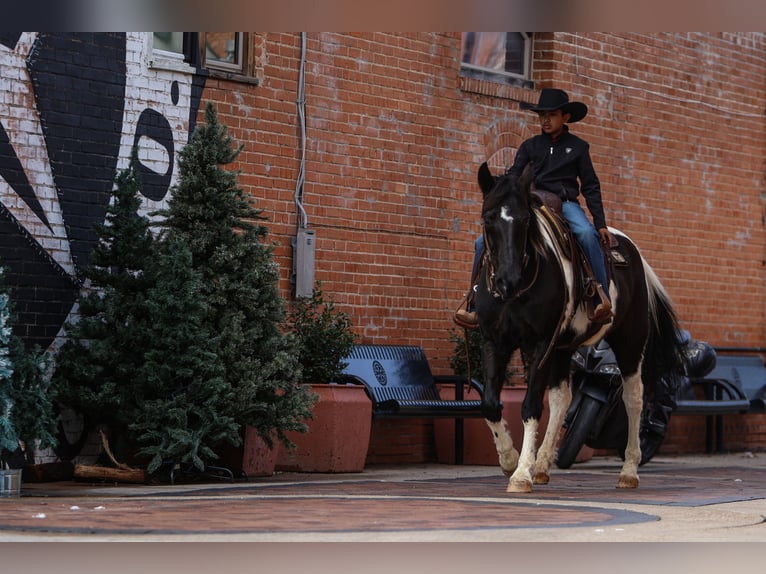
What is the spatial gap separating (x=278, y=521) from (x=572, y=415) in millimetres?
5660

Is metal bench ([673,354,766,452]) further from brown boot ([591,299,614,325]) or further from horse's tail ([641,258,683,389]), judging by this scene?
brown boot ([591,299,614,325])

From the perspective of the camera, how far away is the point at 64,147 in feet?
35.3

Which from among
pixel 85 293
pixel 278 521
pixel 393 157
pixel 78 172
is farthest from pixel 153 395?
pixel 393 157

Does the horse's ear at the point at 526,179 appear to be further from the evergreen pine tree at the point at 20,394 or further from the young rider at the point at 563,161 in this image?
the evergreen pine tree at the point at 20,394

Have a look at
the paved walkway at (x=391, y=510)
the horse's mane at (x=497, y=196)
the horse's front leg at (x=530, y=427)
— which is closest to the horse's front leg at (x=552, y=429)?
the paved walkway at (x=391, y=510)

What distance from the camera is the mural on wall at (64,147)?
10.4m

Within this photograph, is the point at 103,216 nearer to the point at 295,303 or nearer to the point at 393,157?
the point at 295,303

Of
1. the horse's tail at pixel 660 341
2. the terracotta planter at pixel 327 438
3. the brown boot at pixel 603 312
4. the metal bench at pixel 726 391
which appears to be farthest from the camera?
the metal bench at pixel 726 391

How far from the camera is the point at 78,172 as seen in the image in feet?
35.6

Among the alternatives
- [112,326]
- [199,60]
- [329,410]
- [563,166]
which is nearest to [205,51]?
[199,60]

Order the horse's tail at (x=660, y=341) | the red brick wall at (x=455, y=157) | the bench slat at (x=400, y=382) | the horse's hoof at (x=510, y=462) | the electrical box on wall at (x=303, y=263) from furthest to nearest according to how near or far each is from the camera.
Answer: the red brick wall at (x=455, y=157), the electrical box on wall at (x=303, y=263), the bench slat at (x=400, y=382), the horse's tail at (x=660, y=341), the horse's hoof at (x=510, y=462)

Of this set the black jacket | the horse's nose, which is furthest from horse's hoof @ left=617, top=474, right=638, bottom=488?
the horse's nose

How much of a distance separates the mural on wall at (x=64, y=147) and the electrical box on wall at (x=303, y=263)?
1357mm

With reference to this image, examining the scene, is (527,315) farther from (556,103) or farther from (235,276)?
(235,276)
